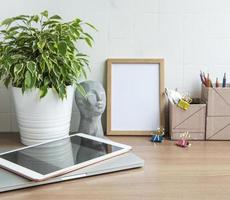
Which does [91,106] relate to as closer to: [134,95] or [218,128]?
[134,95]

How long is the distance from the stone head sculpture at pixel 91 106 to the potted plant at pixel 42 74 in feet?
0.16

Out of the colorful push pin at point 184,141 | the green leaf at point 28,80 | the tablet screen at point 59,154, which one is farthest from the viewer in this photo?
the colorful push pin at point 184,141

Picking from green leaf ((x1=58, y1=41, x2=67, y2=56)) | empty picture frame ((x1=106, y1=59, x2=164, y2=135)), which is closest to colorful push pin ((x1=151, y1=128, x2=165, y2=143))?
empty picture frame ((x1=106, y1=59, x2=164, y2=135))

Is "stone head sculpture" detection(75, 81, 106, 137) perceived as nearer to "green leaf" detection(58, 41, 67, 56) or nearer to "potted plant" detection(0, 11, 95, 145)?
"potted plant" detection(0, 11, 95, 145)

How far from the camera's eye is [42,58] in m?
1.21

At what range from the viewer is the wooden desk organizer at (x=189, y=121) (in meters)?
1.35

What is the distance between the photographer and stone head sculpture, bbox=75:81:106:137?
51.7 inches

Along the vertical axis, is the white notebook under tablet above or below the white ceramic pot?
below

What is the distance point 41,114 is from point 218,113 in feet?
1.79

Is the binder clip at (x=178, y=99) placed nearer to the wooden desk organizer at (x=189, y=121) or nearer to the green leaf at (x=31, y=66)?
the wooden desk organizer at (x=189, y=121)

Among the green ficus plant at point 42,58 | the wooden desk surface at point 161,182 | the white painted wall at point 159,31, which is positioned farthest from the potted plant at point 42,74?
the wooden desk surface at point 161,182

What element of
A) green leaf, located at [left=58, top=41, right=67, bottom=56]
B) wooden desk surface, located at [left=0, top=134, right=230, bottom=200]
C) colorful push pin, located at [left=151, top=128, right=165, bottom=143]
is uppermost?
green leaf, located at [left=58, top=41, right=67, bottom=56]

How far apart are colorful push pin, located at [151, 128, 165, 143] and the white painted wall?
0.55 ft

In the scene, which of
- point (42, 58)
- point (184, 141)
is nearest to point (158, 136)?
point (184, 141)
